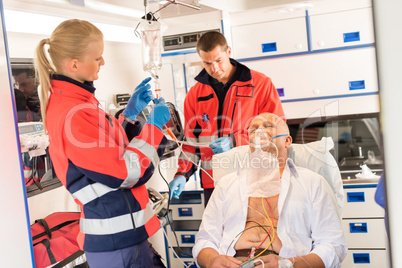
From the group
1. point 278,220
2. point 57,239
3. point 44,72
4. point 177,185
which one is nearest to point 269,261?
point 278,220

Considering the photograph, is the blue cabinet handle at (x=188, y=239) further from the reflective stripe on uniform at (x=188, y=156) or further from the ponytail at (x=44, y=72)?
the ponytail at (x=44, y=72)

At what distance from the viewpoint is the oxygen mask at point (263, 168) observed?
77.8 inches

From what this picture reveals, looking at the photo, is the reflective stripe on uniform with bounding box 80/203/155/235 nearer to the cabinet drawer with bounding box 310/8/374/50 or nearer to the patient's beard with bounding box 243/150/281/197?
the patient's beard with bounding box 243/150/281/197

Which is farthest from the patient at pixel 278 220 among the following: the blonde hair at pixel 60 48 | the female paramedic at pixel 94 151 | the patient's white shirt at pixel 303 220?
the blonde hair at pixel 60 48

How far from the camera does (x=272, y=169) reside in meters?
1.99

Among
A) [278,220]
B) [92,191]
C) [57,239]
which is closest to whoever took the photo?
[92,191]

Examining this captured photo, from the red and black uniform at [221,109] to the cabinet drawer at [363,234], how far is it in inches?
23.7

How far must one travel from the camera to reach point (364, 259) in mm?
1966

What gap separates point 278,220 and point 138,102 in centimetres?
88

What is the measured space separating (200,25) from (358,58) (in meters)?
0.80

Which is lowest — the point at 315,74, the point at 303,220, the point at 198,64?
the point at 303,220

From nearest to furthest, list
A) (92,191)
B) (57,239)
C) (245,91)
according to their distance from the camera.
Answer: (92,191)
(245,91)
(57,239)

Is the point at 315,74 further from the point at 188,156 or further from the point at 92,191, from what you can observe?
the point at 92,191

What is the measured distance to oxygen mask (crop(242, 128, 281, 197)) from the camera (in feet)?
6.48
